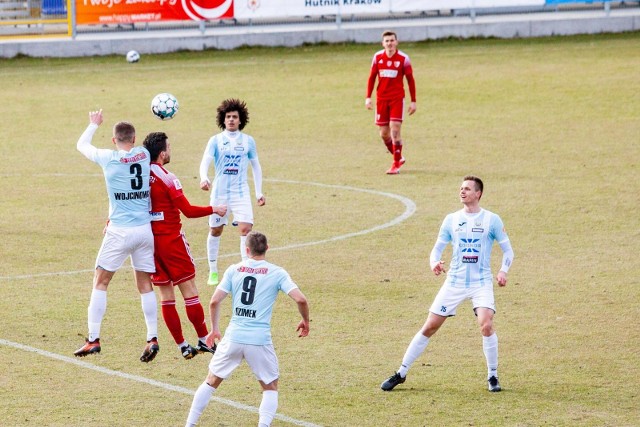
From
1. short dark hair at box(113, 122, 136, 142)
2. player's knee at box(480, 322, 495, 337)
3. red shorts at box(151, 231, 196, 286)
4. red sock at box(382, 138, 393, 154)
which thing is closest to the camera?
player's knee at box(480, 322, 495, 337)

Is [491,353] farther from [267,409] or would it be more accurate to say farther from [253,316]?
[253,316]

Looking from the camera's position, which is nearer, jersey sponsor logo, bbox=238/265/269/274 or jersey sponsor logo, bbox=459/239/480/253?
jersey sponsor logo, bbox=238/265/269/274

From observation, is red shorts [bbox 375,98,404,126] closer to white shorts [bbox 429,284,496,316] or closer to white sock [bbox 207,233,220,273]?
white sock [bbox 207,233,220,273]

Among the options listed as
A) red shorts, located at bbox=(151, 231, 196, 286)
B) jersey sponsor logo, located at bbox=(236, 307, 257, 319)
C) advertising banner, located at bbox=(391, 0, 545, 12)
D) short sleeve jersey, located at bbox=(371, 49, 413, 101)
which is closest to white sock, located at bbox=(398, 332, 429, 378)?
jersey sponsor logo, located at bbox=(236, 307, 257, 319)

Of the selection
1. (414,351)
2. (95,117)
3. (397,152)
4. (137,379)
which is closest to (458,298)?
(414,351)

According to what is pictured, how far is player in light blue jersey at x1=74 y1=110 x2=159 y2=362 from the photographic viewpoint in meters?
13.2

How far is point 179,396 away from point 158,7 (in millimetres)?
28384

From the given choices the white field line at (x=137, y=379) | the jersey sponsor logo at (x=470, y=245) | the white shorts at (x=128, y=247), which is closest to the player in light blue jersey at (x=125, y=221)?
the white shorts at (x=128, y=247)

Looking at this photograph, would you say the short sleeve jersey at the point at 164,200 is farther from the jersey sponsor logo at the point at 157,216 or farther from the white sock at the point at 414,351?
the white sock at the point at 414,351

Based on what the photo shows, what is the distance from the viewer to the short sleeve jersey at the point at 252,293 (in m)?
A: 11.1

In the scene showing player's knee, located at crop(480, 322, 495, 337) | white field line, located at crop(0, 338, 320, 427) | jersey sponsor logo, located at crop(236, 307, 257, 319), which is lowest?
white field line, located at crop(0, 338, 320, 427)

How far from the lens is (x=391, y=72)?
83.6ft

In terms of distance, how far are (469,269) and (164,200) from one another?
11.2ft

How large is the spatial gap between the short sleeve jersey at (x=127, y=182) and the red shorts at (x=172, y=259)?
1.13 feet
